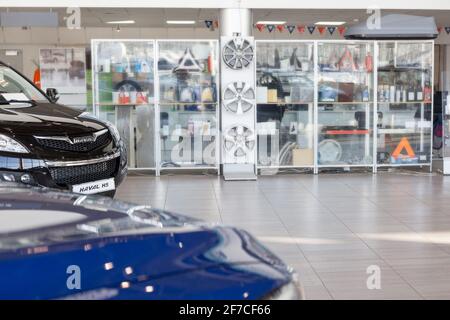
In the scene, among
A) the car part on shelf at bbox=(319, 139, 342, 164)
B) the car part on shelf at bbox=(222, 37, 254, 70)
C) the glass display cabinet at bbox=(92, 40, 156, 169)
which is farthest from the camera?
the car part on shelf at bbox=(319, 139, 342, 164)

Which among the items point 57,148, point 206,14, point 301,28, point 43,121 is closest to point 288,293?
point 57,148

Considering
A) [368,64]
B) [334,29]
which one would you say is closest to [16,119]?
[368,64]

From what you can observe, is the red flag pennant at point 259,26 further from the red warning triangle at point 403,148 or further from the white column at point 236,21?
the red warning triangle at point 403,148

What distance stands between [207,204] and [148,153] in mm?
2783

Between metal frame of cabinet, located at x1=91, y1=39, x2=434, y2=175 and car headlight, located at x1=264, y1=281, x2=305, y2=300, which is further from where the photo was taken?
metal frame of cabinet, located at x1=91, y1=39, x2=434, y2=175

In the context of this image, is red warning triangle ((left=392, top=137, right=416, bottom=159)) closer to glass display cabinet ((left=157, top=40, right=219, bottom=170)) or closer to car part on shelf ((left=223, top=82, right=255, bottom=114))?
car part on shelf ((left=223, top=82, right=255, bottom=114))

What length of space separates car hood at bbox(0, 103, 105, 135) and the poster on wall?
7.35 meters

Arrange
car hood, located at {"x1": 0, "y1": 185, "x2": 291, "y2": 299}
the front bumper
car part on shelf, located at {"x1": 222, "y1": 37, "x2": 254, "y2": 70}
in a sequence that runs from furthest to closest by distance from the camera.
→ car part on shelf, located at {"x1": 222, "y1": 37, "x2": 254, "y2": 70} < the front bumper < car hood, located at {"x1": 0, "y1": 185, "x2": 291, "y2": 299}

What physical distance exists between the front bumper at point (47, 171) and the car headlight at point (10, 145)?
6 centimetres

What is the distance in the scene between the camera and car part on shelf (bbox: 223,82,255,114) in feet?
31.0

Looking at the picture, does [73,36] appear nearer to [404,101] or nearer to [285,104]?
[285,104]

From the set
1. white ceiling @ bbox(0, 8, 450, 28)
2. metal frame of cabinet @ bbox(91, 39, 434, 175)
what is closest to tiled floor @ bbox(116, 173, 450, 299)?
metal frame of cabinet @ bbox(91, 39, 434, 175)

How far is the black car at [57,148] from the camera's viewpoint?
5.29 m

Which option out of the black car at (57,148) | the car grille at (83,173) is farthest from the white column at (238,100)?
the car grille at (83,173)
